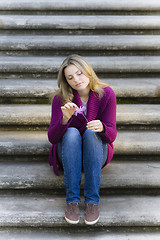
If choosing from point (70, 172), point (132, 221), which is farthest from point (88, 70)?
point (132, 221)

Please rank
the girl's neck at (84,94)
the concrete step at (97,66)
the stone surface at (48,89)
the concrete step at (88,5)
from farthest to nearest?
the concrete step at (88,5), the concrete step at (97,66), the stone surface at (48,89), the girl's neck at (84,94)

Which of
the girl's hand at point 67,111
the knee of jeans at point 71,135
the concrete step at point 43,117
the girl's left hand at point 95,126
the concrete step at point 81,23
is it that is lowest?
the concrete step at point 43,117

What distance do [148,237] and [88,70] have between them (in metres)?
1.08

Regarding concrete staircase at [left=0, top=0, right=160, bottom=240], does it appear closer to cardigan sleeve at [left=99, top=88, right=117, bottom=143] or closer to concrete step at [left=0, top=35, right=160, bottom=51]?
concrete step at [left=0, top=35, right=160, bottom=51]

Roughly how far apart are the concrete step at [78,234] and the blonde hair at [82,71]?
0.82 m

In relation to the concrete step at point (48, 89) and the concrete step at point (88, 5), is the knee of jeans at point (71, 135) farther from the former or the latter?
the concrete step at point (88, 5)

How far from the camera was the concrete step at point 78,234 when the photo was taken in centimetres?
143

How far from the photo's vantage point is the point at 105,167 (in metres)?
1.77

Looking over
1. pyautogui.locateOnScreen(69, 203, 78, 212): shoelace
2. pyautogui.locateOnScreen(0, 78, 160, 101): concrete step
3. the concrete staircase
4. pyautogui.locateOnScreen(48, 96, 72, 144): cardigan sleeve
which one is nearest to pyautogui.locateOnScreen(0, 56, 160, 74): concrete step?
the concrete staircase

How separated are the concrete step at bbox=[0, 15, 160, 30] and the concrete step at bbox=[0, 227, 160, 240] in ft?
6.97

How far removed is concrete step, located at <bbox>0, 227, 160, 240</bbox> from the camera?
4.70ft

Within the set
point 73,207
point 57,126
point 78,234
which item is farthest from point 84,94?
point 78,234

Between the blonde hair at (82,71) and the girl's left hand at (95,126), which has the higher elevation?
the blonde hair at (82,71)

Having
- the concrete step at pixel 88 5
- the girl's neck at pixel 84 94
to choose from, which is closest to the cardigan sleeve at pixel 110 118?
the girl's neck at pixel 84 94
